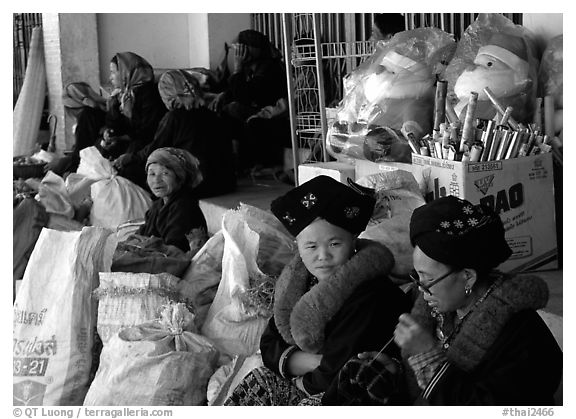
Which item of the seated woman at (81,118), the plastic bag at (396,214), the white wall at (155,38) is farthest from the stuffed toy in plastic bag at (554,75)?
the white wall at (155,38)

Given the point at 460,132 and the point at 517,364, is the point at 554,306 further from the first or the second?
the point at 517,364

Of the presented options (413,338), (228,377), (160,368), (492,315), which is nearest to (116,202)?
(160,368)

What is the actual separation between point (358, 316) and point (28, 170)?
5455 millimetres

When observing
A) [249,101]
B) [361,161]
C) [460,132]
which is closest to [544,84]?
[460,132]

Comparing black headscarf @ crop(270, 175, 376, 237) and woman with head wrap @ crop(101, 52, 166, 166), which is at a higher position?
woman with head wrap @ crop(101, 52, 166, 166)

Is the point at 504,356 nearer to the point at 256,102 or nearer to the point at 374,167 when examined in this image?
the point at 374,167

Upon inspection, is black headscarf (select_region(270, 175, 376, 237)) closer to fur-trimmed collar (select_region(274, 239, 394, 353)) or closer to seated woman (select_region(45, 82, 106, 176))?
fur-trimmed collar (select_region(274, 239, 394, 353))

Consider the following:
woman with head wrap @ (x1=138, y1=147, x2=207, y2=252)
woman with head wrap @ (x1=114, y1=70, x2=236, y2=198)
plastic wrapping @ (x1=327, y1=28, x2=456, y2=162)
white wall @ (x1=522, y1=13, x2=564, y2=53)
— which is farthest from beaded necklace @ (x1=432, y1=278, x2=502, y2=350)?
woman with head wrap @ (x1=114, y1=70, x2=236, y2=198)

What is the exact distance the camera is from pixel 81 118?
7.21m

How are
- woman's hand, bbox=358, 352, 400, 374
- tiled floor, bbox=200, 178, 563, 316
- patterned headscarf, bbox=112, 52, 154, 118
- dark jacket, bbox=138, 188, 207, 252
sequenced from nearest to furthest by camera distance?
1. woman's hand, bbox=358, 352, 400, 374
2. dark jacket, bbox=138, 188, 207, 252
3. tiled floor, bbox=200, 178, 563, 316
4. patterned headscarf, bbox=112, 52, 154, 118

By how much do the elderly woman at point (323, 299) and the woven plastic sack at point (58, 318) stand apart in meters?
0.87

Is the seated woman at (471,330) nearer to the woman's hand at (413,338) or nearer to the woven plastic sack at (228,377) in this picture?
the woman's hand at (413,338)

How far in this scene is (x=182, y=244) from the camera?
13.4 feet

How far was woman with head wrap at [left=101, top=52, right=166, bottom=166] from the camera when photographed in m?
6.65
